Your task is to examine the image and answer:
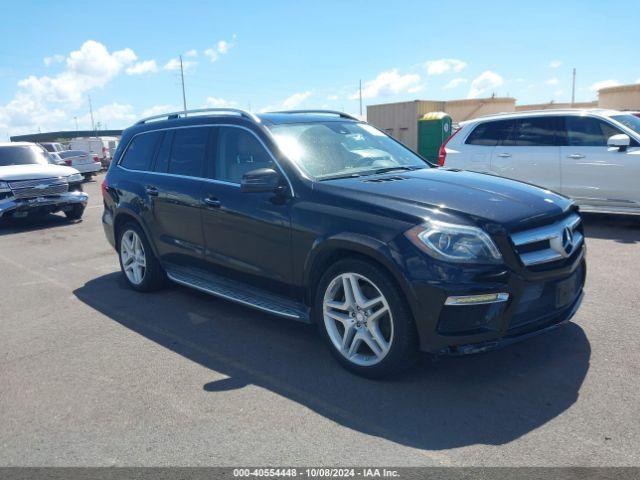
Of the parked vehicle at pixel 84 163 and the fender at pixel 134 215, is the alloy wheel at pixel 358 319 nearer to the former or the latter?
the fender at pixel 134 215

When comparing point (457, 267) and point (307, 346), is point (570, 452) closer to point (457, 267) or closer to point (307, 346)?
point (457, 267)

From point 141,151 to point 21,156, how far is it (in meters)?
7.38

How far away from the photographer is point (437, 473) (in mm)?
2756

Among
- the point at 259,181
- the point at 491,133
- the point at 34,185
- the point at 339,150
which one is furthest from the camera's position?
the point at 34,185

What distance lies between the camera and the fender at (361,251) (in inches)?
135

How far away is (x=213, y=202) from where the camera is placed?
15.9 feet

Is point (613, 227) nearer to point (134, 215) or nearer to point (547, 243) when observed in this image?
point (547, 243)

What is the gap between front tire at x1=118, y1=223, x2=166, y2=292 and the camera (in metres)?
5.98

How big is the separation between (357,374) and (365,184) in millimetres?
1320

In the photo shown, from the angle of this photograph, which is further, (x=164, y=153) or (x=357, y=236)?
(x=164, y=153)

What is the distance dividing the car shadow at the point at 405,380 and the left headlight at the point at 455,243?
873 millimetres

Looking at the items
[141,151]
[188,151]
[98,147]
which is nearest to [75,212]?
A: [141,151]

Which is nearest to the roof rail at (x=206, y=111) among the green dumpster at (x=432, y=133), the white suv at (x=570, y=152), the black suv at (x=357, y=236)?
the black suv at (x=357, y=236)

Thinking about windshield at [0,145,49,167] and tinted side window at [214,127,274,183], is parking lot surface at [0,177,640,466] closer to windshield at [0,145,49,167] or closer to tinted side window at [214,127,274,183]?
tinted side window at [214,127,274,183]
